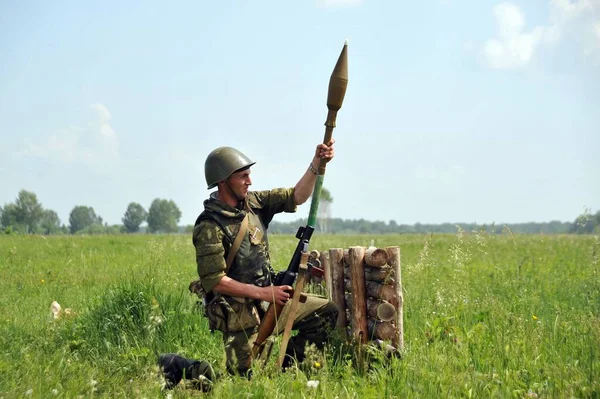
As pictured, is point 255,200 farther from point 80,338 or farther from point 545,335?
point 545,335

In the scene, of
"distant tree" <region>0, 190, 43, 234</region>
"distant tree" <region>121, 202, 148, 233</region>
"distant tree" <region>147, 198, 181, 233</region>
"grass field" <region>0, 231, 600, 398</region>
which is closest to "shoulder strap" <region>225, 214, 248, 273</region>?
"grass field" <region>0, 231, 600, 398</region>

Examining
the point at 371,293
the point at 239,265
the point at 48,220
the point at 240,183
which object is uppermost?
the point at 48,220

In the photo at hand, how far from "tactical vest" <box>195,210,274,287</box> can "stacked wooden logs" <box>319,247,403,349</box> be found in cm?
90

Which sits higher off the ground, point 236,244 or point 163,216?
point 163,216

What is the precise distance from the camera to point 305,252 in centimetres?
613

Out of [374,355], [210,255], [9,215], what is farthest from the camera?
[9,215]

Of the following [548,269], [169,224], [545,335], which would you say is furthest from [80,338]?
[169,224]

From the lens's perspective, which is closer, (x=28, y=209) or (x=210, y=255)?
(x=210, y=255)

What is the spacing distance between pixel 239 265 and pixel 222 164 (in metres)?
1.04

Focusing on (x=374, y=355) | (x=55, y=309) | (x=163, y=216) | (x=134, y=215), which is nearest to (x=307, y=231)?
(x=374, y=355)

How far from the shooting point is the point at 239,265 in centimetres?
627

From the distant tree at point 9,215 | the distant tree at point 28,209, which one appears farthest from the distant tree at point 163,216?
the distant tree at point 9,215

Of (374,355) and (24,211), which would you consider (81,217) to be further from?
(374,355)

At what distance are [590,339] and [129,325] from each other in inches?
205
